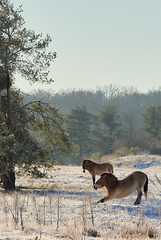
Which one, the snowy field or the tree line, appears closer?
the snowy field

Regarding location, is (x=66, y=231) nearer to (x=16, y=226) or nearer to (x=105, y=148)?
(x=16, y=226)

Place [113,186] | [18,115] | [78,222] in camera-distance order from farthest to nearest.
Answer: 1. [18,115]
2. [113,186]
3. [78,222]

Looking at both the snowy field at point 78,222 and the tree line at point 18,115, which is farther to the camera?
the tree line at point 18,115

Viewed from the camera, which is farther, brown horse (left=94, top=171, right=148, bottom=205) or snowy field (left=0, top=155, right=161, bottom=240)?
brown horse (left=94, top=171, right=148, bottom=205)

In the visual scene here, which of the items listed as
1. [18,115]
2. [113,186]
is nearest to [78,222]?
[113,186]

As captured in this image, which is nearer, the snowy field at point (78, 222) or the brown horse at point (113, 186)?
the snowy field at point (78, 222)

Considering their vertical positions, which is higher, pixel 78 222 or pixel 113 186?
pixel 113 186

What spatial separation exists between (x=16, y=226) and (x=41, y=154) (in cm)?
891

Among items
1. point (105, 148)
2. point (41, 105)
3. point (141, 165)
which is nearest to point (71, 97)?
point (105, 148)

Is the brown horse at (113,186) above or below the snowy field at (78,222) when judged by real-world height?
above

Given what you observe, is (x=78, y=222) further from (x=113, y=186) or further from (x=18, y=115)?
(x=18, y=115)

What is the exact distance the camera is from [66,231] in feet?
25.1

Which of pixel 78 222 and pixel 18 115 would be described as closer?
pixel 78 222

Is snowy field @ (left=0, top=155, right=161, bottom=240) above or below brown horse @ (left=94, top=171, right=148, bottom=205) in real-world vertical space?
below
